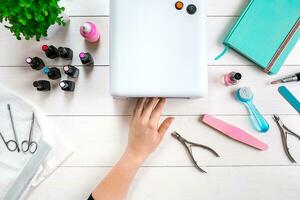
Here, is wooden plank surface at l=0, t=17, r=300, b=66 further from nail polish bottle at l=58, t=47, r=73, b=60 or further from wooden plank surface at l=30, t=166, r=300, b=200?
wooden plank surface at l=30, t=166, r=300, b=200

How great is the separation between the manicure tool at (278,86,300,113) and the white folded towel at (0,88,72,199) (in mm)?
555

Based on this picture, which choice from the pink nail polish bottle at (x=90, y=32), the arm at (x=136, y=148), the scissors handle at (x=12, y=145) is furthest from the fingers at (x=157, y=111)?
the scissors handle at (x=12, y=145)

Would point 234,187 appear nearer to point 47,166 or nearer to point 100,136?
point 100,136

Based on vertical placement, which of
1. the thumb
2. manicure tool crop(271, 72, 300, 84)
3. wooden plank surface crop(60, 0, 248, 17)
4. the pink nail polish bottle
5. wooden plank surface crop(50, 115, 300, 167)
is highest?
wooden plank surface crop(60, 0, 248, 17)

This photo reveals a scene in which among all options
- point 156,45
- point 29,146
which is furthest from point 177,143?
point 29,146

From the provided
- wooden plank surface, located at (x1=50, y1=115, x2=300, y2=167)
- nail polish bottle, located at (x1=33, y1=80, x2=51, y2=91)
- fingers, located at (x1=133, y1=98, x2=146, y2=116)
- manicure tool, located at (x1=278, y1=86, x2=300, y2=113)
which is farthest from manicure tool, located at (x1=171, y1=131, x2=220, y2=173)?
nail polish bottle, located at (x1=33, y1=80, x2=51, y2=91)

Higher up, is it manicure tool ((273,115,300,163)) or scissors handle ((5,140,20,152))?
manicure tool ((273,115,300,163))

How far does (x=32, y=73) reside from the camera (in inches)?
29.1

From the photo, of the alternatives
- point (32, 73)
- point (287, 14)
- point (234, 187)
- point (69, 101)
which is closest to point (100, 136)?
point (69, 101)

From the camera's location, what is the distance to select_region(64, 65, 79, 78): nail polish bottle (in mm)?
679

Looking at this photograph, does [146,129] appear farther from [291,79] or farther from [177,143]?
[291,79]

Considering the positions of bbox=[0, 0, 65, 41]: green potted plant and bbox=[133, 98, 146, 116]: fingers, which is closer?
bbox=[0, 0, 65, 41]: green potted plant

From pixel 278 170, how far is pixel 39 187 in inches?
23.7

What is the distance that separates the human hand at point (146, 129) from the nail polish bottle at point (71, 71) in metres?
0.18
